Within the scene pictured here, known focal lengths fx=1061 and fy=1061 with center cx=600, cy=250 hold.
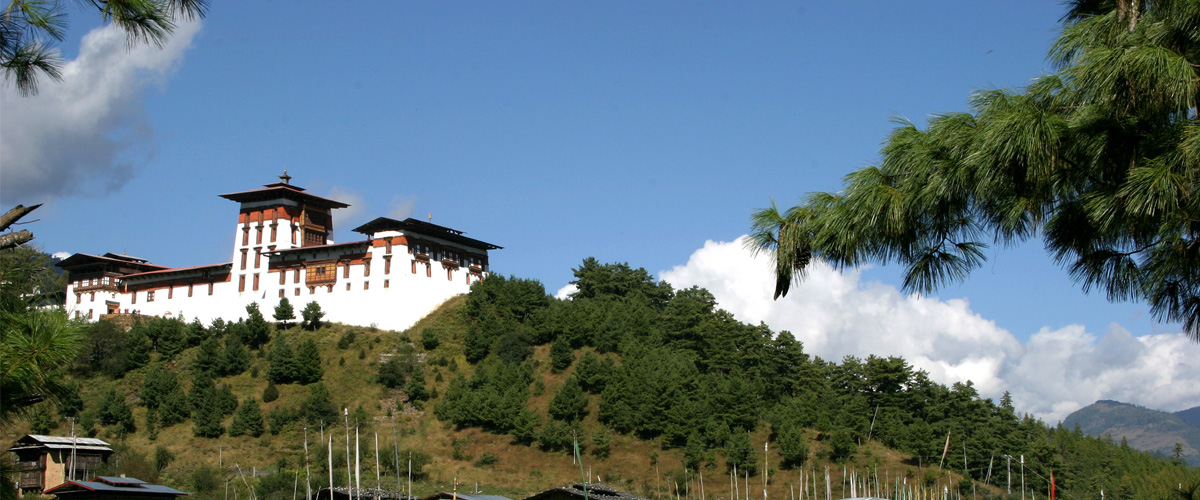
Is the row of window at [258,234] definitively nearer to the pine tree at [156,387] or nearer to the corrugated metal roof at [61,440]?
the pine tree at [156,387]

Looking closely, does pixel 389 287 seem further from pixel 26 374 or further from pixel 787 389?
pixel 26 374

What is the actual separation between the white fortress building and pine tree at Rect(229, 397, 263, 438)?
43.5 ft

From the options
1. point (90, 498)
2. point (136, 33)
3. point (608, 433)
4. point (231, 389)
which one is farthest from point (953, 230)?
point (231, 389)

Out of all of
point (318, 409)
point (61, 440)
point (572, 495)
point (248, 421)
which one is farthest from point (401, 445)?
point (572, 495)

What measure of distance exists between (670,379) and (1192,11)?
63.7m

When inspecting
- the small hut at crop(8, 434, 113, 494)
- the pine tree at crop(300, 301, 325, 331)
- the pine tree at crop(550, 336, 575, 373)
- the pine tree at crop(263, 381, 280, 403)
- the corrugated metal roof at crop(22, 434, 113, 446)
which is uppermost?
the pine tree at crop(300, 301, 325, 331)

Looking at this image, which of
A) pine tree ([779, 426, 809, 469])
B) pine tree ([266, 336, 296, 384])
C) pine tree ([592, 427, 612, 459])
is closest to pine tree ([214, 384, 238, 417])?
pine tree ([266, 336, 296, 384])

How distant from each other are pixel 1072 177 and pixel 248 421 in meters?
65.0

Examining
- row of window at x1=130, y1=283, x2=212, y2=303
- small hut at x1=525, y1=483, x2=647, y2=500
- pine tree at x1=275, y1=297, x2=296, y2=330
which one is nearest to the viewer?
small hut at x1=525, y1=483, x2=647, y2=500

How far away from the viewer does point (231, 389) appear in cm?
7269

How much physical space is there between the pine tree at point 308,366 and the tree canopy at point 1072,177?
6751 cm

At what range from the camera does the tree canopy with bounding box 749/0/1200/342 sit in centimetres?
648

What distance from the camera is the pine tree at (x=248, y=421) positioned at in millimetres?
65562

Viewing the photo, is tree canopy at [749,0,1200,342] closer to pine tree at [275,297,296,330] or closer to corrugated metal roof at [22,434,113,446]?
corrugated metal roof at [22,434,113,446]
